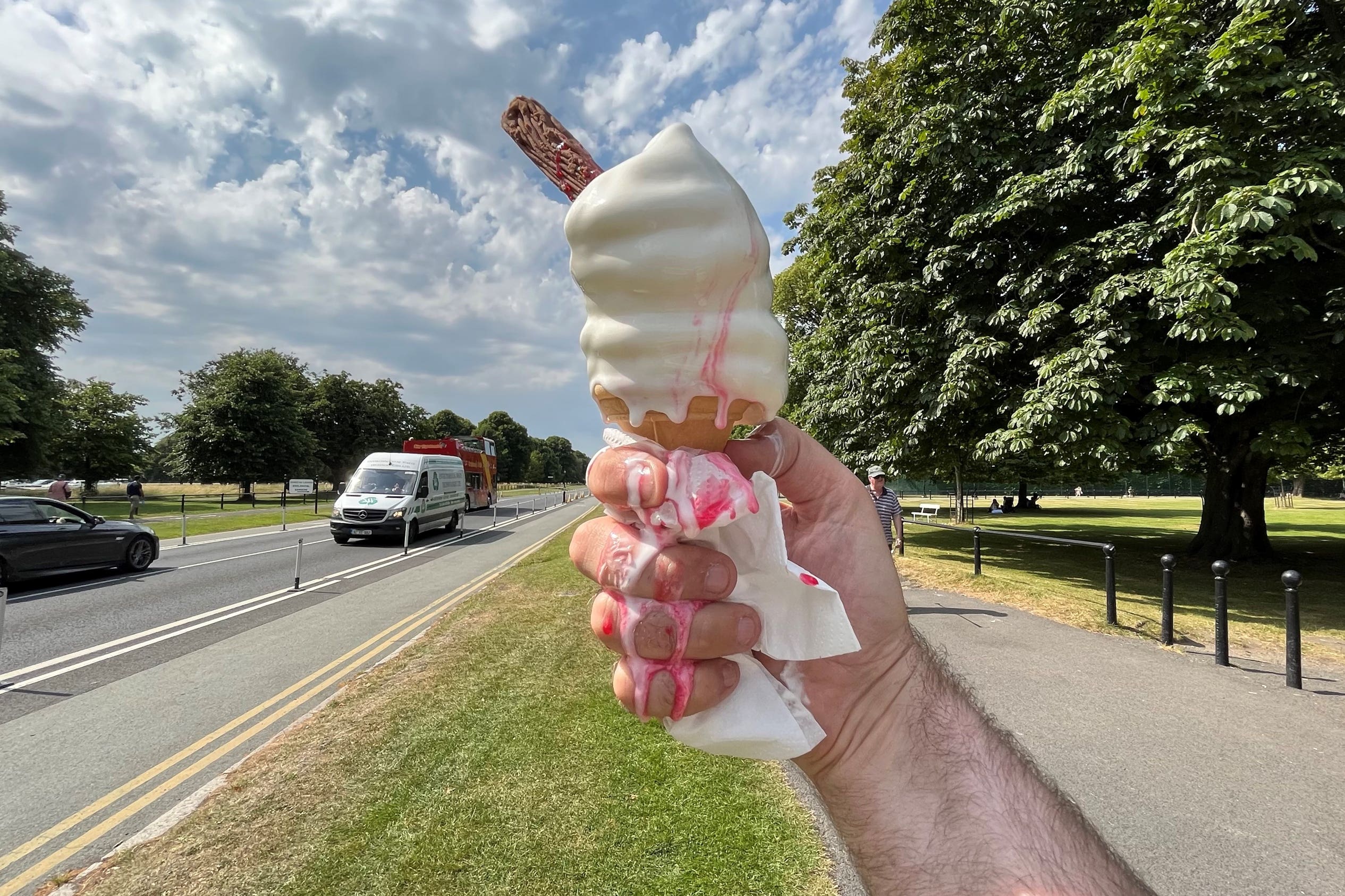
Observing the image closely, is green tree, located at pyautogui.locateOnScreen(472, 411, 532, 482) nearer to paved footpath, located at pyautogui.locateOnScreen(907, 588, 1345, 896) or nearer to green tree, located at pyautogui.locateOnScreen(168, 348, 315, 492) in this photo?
green tree, located at pyautogui.locateOnScreen(168, 348, 315, 492)

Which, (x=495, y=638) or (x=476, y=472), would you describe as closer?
(x=495, y=638)

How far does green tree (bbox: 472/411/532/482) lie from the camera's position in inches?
3838

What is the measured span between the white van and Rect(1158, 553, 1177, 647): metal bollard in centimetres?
1615

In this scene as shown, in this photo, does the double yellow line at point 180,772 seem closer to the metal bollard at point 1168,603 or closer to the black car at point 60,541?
the black car at point 60,541

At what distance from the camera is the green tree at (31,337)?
29.9 m

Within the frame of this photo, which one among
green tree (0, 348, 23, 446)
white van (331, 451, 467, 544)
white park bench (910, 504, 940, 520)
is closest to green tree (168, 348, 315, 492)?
green tree (0, 348, 23, 446)

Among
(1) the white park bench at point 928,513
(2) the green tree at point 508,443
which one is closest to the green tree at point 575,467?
(2) the green tree at point 508,443

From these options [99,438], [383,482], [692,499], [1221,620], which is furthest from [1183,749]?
[99,438]

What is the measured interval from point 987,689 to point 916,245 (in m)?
8.24

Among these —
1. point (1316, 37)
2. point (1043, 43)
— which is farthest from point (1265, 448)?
point (1043, 43)

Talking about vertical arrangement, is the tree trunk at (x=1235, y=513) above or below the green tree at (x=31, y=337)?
below

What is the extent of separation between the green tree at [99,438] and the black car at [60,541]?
1757 inches

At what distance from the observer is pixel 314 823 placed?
3244 mm

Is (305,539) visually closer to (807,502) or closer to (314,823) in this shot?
(314,823)
